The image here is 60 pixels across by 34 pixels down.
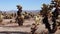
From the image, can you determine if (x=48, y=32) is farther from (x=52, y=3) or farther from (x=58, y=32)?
(x=52, y=3)

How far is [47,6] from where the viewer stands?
2942 cm

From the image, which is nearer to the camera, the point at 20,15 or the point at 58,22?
the point at 58,22

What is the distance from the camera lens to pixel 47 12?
29.8m

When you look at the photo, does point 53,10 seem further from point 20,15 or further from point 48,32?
point 20,15

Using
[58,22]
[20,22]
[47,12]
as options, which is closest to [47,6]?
[47,12]

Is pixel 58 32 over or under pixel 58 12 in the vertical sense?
under

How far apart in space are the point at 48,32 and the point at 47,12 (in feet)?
10.7

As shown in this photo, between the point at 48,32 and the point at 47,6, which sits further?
the point at 47,6

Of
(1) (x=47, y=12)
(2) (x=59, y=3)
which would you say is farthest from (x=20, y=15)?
(2) (x=59, y=3)

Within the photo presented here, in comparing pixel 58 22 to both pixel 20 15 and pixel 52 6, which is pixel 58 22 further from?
pixel 20 15

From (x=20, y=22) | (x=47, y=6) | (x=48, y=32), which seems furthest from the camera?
(x=20, y=22)

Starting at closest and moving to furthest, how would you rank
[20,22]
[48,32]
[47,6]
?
[48,32] → [47,6] → [20,22]

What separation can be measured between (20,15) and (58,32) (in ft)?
33.4

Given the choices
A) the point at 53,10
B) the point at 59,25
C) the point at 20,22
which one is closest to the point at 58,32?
the point at 59,25
